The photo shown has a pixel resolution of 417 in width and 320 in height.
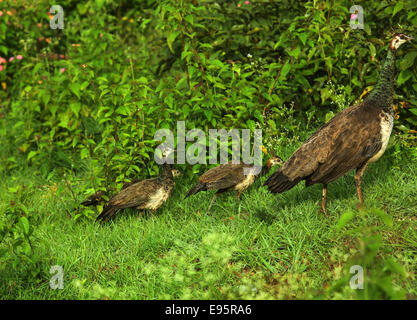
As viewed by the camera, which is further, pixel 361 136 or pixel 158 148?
pixel 158 148

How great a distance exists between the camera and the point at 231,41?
263 inches

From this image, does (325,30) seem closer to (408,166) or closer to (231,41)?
(231,41)

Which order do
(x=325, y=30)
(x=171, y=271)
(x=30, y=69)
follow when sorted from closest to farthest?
(x=171, y=271) → (x=325, y=30) → (x=30, y=69)

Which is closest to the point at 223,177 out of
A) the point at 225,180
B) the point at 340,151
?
the point at 225,180

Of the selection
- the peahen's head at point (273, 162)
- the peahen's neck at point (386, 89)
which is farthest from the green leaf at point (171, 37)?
the peahen's neck at point (386, 89)

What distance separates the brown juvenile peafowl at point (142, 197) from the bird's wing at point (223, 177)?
0.46 meters

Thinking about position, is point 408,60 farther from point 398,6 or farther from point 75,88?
point 75,88

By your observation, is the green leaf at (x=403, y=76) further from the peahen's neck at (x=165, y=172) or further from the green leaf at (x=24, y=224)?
the green leaf at (x=24, y=224)

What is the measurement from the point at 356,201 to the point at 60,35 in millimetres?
6818

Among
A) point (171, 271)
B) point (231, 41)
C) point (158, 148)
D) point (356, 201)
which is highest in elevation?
point (231, 41)

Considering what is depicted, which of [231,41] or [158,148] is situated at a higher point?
[231,41]

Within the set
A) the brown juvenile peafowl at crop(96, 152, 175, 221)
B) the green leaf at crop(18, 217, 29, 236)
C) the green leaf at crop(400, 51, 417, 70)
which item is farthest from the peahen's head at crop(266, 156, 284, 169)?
the green leaf at crop(18, 217, 29, 236)

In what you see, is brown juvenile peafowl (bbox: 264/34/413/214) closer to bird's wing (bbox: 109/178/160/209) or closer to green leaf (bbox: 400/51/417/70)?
green leaf (bbox: 400/51/417/70)

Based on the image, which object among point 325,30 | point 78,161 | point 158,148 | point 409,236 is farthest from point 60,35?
point 409,236
